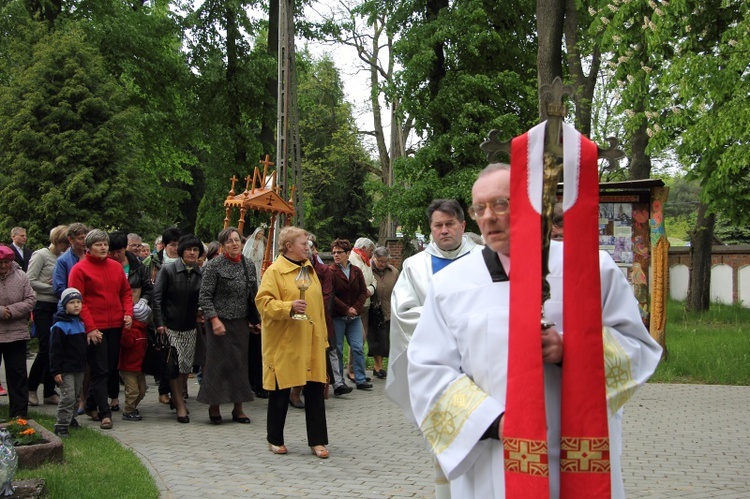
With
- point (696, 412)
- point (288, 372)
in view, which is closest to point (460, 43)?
point (696, 412)

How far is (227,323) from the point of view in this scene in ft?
33.7

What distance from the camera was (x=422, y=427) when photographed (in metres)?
3.56

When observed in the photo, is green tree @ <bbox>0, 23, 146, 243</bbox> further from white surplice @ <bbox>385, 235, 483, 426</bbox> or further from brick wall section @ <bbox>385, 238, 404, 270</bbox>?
white surplice @ <bbox>385, 235, 483, 426</bbox>

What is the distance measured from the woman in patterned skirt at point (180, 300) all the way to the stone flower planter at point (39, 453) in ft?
9.35

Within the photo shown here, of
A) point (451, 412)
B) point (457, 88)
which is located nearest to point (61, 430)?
point (451, 412)

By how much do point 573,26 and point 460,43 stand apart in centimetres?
428

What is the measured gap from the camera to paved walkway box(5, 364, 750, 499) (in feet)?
24.3

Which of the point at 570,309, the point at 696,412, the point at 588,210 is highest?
the point at 588,210

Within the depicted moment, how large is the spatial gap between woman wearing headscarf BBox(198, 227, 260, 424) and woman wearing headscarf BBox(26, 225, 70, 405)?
2.20m

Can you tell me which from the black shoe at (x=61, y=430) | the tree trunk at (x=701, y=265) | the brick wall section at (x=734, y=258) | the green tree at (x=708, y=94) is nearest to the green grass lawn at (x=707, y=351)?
the tree trunk at (x=701, y=265)

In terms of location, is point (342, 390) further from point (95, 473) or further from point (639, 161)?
point (639, 161)

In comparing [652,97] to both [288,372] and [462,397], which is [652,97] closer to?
[288,372]

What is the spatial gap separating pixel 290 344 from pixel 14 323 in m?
2.95

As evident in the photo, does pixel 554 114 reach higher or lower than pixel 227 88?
lower
